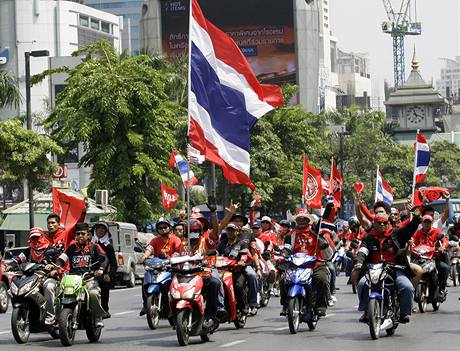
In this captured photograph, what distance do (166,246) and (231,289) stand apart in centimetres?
190

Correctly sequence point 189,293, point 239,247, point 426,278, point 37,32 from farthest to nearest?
point 37,32
point 426,278
point 239,247
point 189,293

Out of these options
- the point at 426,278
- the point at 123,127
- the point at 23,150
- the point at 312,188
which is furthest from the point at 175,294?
the point at 123,127

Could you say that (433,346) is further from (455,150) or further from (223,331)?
(455,150)

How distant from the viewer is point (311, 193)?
41.2 m

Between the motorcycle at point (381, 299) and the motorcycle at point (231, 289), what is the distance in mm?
2085

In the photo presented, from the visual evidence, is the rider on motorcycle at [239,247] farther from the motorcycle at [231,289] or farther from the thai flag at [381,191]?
the thai flag at [381,191]

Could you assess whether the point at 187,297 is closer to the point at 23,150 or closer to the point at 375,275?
the point at 375,275

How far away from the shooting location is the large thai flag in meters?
19.3

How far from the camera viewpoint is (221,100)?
20.0m

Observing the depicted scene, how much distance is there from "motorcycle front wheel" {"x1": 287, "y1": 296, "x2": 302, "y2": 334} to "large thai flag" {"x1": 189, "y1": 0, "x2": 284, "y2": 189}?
81.3 inches

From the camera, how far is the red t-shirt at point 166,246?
19625 millimetres

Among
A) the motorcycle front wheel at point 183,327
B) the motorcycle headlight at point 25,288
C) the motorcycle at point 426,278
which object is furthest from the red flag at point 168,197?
the motorcycle front wheel at point 183,327

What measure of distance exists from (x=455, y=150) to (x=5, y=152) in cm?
8242

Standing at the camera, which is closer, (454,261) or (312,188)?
(454,261)
